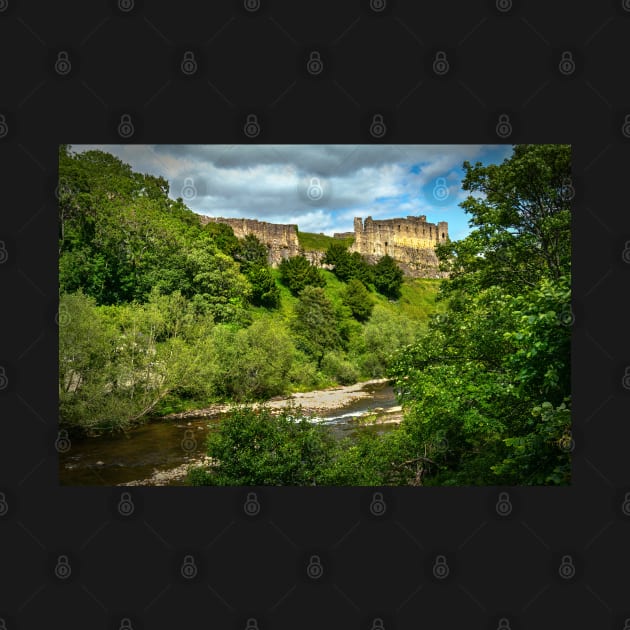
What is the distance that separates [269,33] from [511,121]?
1768 millimetres

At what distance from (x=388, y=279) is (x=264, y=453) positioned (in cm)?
3095

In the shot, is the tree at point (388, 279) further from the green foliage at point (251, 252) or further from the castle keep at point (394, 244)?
the green foliage at point (251, 252)

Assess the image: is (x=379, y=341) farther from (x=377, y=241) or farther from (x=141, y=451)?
(x=377, y=241)

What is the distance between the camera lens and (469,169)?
4.71m

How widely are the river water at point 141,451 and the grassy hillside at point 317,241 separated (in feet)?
88.5

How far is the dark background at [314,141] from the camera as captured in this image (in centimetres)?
299

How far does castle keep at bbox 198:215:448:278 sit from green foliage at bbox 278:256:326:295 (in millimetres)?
2542

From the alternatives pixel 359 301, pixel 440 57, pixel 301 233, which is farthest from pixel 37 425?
pixel 301 233

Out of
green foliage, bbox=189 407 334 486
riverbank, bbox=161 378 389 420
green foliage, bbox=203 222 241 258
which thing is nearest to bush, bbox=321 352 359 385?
riverbank, bbox=161 378 389 420

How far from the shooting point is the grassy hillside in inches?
1490

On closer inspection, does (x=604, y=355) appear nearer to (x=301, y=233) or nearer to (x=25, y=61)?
(x=25, y=61)

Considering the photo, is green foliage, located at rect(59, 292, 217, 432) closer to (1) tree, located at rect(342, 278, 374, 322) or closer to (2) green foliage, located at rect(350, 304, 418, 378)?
(2) green foliage, located at rect(350, 304, 418, 378)

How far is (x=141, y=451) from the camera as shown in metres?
8.95

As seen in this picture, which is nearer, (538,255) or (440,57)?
(440,57)
